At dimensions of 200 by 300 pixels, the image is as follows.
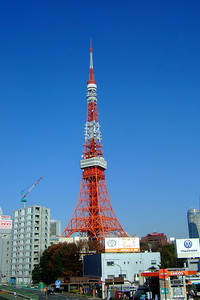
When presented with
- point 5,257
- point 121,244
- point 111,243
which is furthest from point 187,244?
point 5,257

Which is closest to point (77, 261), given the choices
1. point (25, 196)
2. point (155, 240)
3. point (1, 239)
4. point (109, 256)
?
point (109, 256)

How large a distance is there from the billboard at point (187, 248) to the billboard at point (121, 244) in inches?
446

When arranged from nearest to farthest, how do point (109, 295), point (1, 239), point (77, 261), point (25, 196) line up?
point (109, 295)
point (77, 261)
point (1, 239)
point (25, 196)

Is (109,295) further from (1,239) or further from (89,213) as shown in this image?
(1,239)

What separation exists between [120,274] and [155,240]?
13645 cm

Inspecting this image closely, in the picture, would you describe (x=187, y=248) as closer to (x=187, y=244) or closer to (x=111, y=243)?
(x=187, y=244)

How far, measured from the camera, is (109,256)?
56.0 meters

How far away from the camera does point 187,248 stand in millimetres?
49438

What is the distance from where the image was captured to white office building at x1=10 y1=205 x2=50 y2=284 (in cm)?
9256

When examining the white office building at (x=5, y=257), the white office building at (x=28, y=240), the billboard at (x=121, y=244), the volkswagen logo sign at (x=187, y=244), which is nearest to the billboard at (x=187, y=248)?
the volkswagen logo sign at (x=187, y=244)

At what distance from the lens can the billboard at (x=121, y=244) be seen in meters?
57.8

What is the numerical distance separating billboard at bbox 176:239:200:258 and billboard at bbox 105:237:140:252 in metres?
11.3

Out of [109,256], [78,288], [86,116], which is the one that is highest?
[86,116]

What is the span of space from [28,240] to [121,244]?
144 ft
